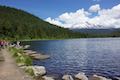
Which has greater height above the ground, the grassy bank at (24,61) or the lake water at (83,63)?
the grassy bank at (24,61)

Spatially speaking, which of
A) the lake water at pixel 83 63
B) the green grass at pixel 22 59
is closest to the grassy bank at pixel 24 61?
the green grass at pixel 22 59

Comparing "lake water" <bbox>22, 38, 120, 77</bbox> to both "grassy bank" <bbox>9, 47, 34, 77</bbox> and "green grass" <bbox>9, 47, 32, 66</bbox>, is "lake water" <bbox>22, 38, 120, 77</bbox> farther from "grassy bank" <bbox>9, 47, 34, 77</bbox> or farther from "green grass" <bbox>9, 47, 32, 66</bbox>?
"grassy bank" <bbox>9, 47, 34, 77</bbox>

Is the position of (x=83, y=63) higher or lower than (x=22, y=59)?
lower

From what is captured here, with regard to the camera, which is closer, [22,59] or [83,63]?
[22,59]

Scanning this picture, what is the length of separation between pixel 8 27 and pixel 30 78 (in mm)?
166556

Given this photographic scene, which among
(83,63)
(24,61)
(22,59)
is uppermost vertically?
(22,59)

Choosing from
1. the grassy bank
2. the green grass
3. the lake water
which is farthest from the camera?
the lake water

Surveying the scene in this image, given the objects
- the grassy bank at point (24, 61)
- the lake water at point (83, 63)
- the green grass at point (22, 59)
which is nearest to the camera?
the grassy bank at point (24, 61)

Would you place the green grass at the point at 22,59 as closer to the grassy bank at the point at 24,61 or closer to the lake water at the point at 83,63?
the grassy bank at the point at 24,61

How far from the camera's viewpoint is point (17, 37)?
192 metres

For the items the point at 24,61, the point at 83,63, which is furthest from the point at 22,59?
the point at 83,63

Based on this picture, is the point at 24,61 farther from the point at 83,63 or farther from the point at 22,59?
the point at 83,63

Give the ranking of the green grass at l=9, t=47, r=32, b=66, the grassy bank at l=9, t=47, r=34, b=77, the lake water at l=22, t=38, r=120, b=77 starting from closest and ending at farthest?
the grassy bank at l=9, t=47, r=34, b=77, the green grass at l=9, t=47, r=32, b=66, the lake water at l=22, t=38, r=120, b=77

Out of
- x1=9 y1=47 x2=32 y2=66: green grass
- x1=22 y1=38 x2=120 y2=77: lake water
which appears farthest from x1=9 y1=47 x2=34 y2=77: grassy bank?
x1=22 y1=38 x2=120 y2=77: lake water
